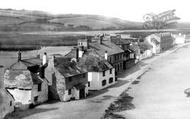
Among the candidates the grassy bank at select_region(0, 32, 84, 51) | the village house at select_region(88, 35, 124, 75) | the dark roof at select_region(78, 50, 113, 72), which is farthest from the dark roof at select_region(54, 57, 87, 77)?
the grassy bank at select_region(0, 32, 84, 51)

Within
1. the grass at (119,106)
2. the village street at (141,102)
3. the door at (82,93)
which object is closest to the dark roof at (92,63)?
the village street at (141,102)

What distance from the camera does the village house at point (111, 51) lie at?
83812mm

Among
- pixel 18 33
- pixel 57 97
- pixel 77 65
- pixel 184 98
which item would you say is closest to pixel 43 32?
pixel 18 33

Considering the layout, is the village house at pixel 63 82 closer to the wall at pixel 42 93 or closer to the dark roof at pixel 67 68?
the dark roof at pixel 67 68

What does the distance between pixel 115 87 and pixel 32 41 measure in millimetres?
58763

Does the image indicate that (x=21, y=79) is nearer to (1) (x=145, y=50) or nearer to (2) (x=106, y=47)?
(2) (x=106, y=47)

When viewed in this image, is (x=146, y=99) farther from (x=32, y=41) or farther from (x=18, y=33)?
(x=32, y=41)

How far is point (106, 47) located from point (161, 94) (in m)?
27.3

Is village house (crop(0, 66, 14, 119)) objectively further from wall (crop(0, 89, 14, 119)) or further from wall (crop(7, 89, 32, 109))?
wall (crop(7, 89, 32, 109))

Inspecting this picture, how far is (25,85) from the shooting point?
55219 mm

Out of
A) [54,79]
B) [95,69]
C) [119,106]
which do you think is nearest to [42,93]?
[54,79]

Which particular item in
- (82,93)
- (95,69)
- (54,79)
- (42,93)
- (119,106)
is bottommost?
(119,106)

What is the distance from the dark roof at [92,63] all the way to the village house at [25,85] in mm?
13557

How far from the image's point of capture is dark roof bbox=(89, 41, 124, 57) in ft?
275
